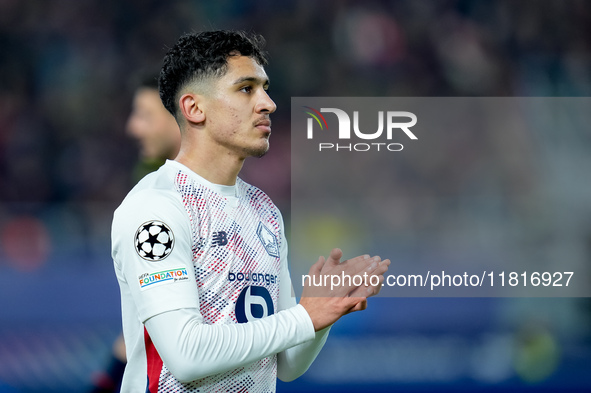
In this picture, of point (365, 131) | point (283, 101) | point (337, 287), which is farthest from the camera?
point (283, 101)

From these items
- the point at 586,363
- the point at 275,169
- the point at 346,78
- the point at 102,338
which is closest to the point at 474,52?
the point at 346,78

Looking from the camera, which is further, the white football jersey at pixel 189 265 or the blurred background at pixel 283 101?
the blurred background at pixel 283 101

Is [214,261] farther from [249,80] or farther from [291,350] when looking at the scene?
[249,80]

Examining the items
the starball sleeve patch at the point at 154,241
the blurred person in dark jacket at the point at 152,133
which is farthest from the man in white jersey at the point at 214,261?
the blurred person in dark jacket at the point at 152,133

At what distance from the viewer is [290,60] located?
6.04 m

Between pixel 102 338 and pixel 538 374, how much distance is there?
3.47 m

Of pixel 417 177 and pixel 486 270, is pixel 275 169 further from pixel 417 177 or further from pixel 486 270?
pixel 486 270

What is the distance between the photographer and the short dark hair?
2.05 m

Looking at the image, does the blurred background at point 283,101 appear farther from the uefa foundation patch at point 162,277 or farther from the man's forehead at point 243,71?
the uefa foundation patch at point 162,277

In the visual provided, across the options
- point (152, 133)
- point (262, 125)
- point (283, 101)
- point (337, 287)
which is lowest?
point (337, 287)

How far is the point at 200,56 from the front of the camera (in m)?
2.07

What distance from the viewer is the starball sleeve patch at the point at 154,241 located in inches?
67.6

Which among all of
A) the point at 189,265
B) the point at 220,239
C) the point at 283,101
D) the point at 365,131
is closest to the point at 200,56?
the point at 220,239

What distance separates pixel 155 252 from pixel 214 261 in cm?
20
